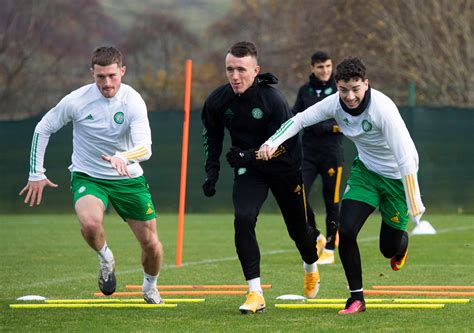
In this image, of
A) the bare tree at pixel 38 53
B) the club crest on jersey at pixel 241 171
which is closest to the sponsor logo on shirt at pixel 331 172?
the club crest on jersey at pixel 241 171

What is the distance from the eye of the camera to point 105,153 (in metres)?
9.80

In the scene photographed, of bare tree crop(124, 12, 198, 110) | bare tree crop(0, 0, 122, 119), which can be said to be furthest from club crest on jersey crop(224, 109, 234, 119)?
bare tree crop(124, 12, 198, 110)

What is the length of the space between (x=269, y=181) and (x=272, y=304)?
3.55 ft

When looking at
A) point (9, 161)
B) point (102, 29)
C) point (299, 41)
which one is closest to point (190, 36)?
point (102, 29)

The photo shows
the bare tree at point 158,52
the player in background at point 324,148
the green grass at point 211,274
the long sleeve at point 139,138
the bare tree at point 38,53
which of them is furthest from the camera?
the bare tree at point 158,52

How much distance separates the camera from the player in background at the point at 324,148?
13.6 meters

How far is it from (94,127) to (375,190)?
7.76ft

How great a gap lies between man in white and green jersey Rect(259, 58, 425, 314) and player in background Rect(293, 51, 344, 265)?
3996 millimetres

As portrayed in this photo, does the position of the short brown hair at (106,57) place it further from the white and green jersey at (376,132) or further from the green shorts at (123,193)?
the white and green jersey at (376,132)

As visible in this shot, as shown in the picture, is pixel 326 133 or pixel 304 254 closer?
pixel 304 254

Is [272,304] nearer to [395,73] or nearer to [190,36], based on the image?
[395,73]

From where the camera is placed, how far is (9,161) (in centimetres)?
2409

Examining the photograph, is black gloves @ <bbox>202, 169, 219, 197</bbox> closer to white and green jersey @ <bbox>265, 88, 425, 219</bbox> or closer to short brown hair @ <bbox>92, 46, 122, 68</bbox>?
white and green jersey @ <bbox>265, 88, 425, 219</bbox>

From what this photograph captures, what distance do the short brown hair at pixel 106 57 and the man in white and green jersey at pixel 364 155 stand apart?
1549mm
